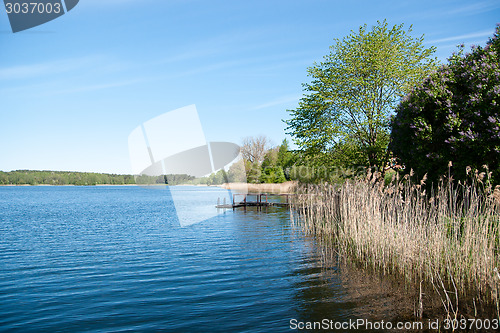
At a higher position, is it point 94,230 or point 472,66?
point 472,66

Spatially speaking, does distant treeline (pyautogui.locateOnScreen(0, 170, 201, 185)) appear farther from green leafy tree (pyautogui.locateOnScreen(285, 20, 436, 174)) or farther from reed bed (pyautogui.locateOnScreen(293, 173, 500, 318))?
reed bed (pyautogui.locateOnScreen(293, 173, 500, 318))

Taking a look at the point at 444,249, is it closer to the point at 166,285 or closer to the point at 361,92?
the point at 166,285

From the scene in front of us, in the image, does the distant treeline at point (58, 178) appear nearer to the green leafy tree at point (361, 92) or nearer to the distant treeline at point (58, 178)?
the distant treeline at point (58, 178)

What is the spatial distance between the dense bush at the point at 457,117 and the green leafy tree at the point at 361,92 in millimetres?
7466

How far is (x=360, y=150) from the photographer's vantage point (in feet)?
67.4

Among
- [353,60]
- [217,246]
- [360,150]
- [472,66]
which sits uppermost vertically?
[353,60]

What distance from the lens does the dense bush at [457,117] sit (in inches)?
390

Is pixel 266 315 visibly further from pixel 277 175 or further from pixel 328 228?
pixel 277 175

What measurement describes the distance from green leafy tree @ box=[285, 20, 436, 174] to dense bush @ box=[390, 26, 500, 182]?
7.47 metres

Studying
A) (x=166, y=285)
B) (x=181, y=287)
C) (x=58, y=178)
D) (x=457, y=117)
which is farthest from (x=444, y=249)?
(x=58, y=178)

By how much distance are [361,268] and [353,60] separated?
14.8m

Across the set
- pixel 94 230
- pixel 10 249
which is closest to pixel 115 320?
pixel 10 249

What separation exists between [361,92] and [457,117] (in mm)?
10316

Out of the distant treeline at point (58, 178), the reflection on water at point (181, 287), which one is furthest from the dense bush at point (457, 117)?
the distant treeline at point (58, 178)
